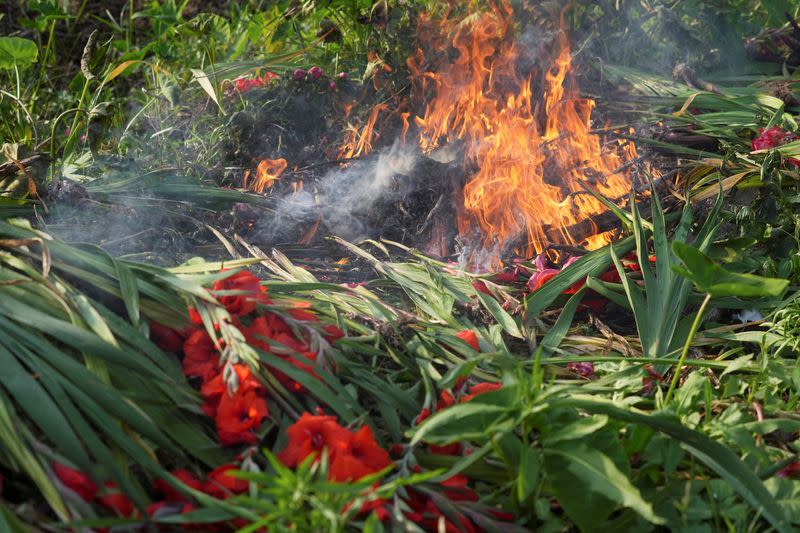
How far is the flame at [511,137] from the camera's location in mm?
3086

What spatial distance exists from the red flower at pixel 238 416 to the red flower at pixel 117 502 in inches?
8.8

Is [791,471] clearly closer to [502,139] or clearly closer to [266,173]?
[502,139]

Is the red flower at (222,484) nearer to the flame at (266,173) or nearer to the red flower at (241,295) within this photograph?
the red flower at (241,295)

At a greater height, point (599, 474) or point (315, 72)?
point (315, 72)

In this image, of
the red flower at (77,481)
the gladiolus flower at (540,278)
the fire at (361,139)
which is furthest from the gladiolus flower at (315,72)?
the red flower at (77,481)

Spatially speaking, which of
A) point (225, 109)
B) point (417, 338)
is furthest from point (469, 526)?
point (225, 109)

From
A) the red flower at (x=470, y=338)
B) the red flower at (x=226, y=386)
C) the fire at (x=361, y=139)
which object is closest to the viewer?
the red flower at (x=226, y=386)

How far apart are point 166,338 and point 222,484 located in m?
0.42

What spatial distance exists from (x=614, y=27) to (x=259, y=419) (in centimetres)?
303

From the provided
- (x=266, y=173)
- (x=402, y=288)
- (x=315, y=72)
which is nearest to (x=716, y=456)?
(x=402, y=288)

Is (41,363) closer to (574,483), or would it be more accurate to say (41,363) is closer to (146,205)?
(574,483)

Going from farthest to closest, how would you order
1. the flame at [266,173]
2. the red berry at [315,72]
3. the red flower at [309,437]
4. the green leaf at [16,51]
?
the red berry at [315,72] < the flame at [266,173] < the green leaf at [16,51] < the red flower at [309,437]

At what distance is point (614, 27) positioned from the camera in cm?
398

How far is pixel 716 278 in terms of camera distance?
167 centimetres
